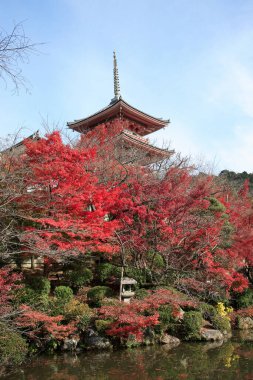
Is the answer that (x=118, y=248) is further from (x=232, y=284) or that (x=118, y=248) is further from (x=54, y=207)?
(x=232, y=284)

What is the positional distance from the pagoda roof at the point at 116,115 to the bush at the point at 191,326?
14205 mm

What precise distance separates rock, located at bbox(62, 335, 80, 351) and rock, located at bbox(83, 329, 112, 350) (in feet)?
0.97

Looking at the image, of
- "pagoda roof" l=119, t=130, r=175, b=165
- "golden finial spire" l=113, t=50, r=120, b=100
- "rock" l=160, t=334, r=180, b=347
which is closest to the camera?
"rock" l=160, t=334, r=180, b=347

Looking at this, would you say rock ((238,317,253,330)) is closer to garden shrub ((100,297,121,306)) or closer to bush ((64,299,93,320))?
garden shrub ((100,297,121,306))

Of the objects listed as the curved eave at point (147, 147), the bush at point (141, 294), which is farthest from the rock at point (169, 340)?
the curved eave at point (147, 147)

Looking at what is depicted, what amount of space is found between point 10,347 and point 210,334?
6283mm

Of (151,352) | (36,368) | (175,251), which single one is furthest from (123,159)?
(36,368)

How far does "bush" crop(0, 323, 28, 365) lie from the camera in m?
8.32

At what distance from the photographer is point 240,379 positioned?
24.8 feet

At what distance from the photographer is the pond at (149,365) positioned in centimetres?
795

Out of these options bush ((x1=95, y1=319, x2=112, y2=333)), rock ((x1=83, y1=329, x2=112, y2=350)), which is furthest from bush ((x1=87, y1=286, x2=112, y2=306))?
rock ((x1=83, y1=329, x2=112, y2=350))

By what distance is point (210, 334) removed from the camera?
11.3m

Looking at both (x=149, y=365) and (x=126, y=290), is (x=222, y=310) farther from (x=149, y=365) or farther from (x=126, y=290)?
(x=149, y=365)

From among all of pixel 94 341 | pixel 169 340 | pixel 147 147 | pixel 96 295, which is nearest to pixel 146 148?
pixel 147 147
